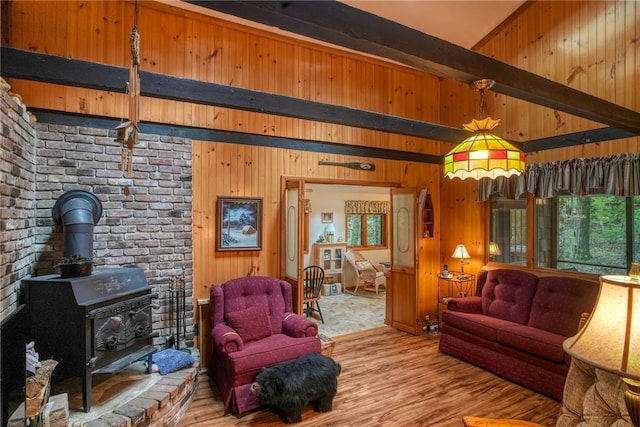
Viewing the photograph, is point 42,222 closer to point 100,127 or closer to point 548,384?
point 100,127

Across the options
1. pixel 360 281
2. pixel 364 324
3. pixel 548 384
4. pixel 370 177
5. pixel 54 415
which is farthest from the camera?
pixel 360 281

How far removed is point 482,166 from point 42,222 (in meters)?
3.65

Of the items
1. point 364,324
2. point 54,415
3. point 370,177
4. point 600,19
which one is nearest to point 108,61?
point 54,415

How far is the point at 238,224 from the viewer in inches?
159

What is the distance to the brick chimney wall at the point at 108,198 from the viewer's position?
2602 millimetres

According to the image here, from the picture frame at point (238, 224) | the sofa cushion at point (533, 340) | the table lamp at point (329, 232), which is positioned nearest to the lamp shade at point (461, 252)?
the sofa cushion at point (533, 340)

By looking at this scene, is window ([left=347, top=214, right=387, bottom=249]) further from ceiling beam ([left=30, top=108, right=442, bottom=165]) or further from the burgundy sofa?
the burgundy sofa

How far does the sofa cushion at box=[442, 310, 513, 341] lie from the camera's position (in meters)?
3.85

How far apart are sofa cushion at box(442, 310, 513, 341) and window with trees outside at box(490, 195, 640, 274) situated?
108cm

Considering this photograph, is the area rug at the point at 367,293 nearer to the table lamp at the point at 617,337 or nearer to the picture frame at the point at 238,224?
the picture frame at the point at 238,224

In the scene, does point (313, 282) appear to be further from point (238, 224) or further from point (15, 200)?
point (15, 200)

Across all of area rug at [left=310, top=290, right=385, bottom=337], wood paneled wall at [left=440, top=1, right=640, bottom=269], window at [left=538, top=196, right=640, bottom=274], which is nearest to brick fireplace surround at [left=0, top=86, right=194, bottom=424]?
area rug at [left=310, top=290, right=385, bottom=337]

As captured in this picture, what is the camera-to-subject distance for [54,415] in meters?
2.08

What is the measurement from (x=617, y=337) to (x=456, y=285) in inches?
175
